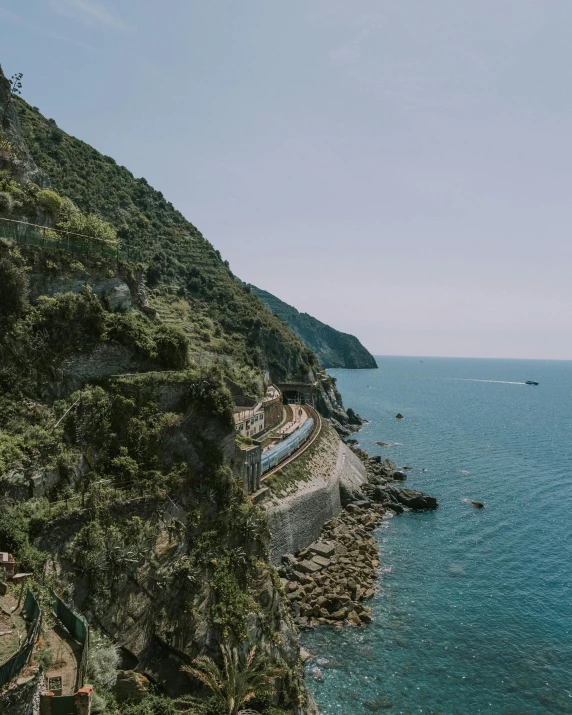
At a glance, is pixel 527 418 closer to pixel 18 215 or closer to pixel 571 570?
pixel 571 570

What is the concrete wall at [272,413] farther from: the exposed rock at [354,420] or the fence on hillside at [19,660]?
the fence on hillside at [19,660]

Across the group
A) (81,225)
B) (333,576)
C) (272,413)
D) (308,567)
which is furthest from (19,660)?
(272,413)

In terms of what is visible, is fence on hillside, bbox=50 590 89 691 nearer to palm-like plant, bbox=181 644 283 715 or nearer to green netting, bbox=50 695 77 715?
green netting, bbox=50 695 77 715

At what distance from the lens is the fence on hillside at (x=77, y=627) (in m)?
15.6

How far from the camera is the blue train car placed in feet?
153

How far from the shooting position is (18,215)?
109 ft

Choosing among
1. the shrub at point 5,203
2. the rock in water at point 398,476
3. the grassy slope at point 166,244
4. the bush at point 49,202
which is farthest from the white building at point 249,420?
the shrub at point 5,203

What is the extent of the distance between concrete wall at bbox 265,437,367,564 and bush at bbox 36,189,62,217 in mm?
28153

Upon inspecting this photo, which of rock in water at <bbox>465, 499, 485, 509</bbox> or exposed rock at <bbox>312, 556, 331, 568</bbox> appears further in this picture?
rock in water at <bbox>465, 499, 485, 509</bbox>

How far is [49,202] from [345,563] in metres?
37.0

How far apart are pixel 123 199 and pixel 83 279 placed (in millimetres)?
65774

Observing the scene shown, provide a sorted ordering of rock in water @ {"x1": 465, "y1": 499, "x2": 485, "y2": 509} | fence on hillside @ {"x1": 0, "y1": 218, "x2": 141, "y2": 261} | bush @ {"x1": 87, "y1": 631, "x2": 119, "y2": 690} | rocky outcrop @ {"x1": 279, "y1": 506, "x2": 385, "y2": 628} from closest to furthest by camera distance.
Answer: bush @ {"x1": 87, "y1": 631, "x2": 119, "y2": 690} → fence on hillside @ {"x1": 0, "y1": 218, "x2": 141, "y2": 261} → rocky outcrop @ {"x1": 279, "y1": 506, "x2": 385, "y2": 628} → rock in water @ {"x1": 465, "y1": 499, "x2": 485, "y2": 509}

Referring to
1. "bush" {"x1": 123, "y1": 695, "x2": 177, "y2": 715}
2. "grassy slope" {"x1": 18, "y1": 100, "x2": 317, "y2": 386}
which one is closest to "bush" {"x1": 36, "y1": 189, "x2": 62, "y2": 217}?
"bush" {"x1": 123, "y1": 695, "x2": 177, "y2": 715}

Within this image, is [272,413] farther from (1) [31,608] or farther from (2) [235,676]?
(1) [31,608]
